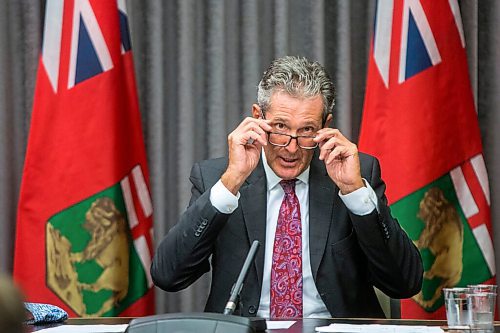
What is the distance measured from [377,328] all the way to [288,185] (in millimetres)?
763

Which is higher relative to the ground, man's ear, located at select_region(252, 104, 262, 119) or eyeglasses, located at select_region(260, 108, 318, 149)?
man's ear, located at select_region(252, 104, 262, 119)

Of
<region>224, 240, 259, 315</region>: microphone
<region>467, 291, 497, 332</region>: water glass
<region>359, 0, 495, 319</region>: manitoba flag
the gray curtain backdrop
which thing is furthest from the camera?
the gray curtain backdrop

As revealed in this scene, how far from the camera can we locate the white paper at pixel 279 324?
194cm

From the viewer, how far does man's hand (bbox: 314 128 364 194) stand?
2400 millimetres

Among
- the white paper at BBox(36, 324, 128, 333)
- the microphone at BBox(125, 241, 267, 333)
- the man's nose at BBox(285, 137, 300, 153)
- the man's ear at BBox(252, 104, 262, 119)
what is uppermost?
the man's ear at BBox(252, 104, 262, 119)

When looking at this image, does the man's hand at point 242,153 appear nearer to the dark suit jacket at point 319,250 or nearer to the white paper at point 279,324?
the dark suit jacket at point 319,250

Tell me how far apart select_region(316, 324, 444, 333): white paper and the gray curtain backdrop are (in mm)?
2001

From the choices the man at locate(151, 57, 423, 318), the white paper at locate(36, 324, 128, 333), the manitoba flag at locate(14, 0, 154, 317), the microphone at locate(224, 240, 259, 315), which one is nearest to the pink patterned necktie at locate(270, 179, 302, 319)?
the man at locate(151, 57, 423, 318)

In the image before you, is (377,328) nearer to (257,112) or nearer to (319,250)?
(319,250)

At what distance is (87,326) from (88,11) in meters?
1.80

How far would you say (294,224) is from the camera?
8.21 ft

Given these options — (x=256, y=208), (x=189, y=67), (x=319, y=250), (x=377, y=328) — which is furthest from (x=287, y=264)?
(x=189, y=67)

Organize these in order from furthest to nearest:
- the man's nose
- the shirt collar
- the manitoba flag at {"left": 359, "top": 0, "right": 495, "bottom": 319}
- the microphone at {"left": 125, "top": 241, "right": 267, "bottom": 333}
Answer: the manitoba flag at {"left": 359, "top": 0, "right": 495, "bottom": 319}
the shirt collar
the man's nose
the microphone at {"left": 125, "top": 241, "right": 267, "bottom": 333}

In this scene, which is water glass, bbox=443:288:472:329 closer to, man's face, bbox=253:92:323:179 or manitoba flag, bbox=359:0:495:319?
man's face, bbox=253:92:323:179
